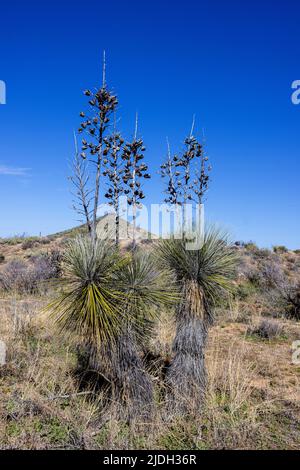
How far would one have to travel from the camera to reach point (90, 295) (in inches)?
159

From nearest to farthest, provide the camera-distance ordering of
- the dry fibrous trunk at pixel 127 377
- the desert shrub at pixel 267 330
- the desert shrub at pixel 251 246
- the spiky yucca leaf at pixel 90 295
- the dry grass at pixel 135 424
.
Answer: the dry grass at pixel 135 424, the spiky yucca leaf at pixel 90 295, the dry fibrous trunk at pixel 127 377, the desert shrub at pixel 267 330, the desert shrub at pixel 251 246

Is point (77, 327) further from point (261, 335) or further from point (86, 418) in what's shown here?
point (261, 335)

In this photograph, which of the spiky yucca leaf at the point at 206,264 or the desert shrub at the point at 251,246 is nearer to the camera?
the spiky yucca leaf at the point at 206,264

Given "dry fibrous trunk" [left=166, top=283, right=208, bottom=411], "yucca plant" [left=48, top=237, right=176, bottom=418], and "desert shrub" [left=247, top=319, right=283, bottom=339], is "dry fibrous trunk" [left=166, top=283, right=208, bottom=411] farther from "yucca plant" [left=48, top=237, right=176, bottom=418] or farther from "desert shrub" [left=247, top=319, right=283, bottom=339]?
"desert shrub" [left=247, top=319, right=283, bottom=339]

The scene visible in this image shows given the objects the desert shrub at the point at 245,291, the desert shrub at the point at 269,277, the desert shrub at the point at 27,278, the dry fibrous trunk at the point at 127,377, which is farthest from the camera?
the desert shrub at the point at 269,277

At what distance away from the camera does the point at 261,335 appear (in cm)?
886

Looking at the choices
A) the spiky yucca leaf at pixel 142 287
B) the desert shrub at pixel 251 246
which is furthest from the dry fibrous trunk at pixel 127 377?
the desert shrub at pixel 251 246

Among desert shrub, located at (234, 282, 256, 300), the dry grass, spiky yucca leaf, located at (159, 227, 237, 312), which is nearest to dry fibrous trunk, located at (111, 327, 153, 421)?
the dry grass

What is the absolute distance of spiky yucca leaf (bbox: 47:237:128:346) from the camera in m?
4.11

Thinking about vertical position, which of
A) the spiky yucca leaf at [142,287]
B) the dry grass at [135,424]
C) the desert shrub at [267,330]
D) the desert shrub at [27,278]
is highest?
the spiky yucca leaf at [142,287]

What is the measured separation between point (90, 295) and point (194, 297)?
1.42 meters

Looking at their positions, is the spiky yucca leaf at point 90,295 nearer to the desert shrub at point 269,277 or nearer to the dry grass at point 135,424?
the dry grass at point 135,424

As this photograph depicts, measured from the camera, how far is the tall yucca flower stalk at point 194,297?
4.68 meters

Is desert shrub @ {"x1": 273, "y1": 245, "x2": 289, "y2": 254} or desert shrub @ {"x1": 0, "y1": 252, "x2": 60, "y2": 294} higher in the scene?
desert shrub @ {"x1": 273, "y1": 245, "x2": 289, "y2": 254}
